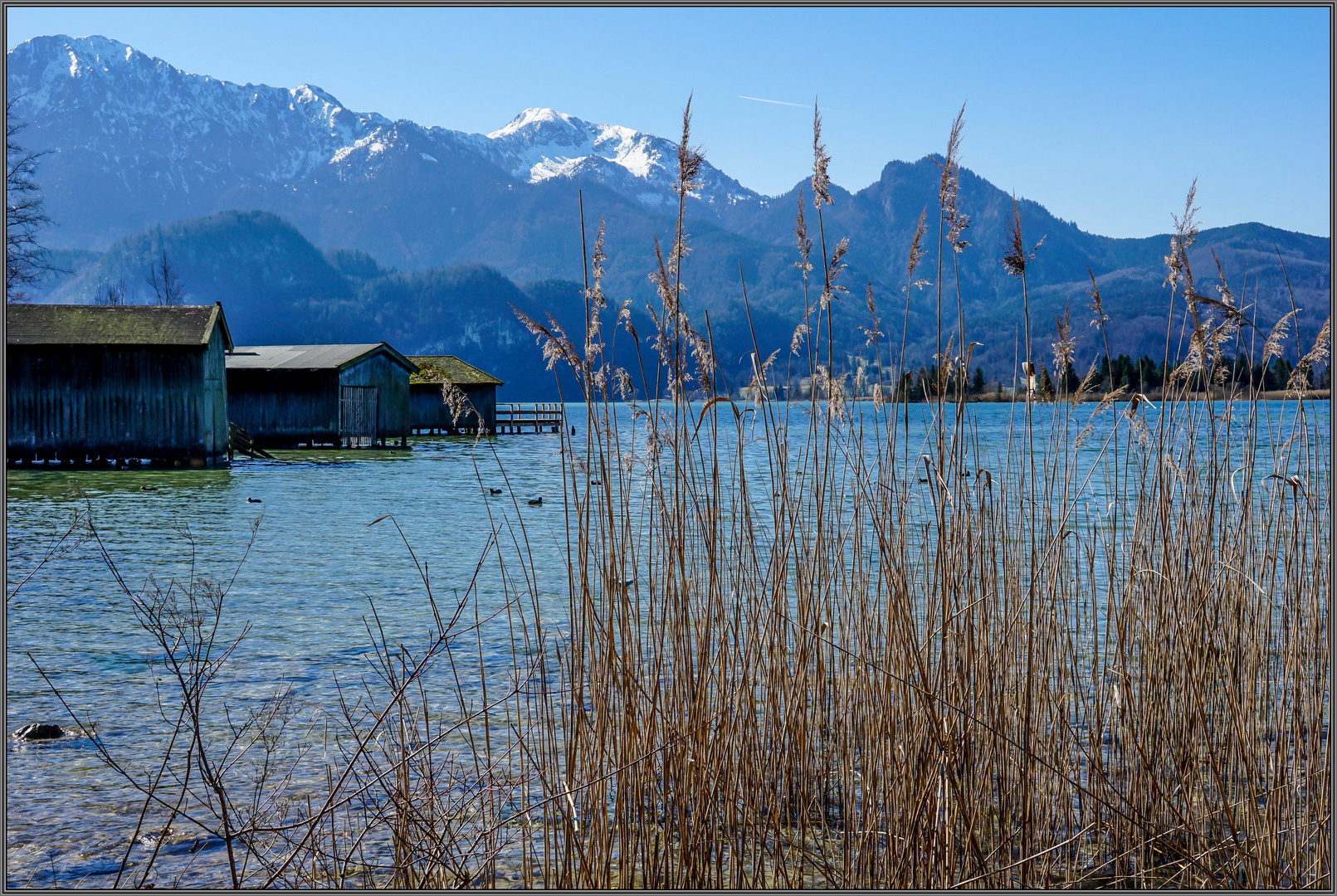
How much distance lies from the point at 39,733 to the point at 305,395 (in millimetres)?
29974

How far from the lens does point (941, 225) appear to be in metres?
2.84

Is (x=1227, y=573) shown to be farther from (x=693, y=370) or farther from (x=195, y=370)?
Answer: (x=195, y=370)

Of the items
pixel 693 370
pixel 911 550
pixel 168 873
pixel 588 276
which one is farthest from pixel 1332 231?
pixel 911 550

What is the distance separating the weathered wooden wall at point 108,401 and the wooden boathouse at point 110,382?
2cm

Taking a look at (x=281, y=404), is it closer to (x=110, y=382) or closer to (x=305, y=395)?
(x=305, y=395)

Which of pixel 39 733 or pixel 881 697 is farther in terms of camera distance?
pixel 39 733

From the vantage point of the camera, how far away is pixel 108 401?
23.6 m

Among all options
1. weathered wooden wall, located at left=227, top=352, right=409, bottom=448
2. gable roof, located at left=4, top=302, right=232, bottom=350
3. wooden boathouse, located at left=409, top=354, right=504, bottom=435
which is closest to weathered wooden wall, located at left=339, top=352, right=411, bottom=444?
weathered wooden wall, located at left=227, top=352, right=409, bottom=448

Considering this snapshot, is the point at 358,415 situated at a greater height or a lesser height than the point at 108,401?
lesser

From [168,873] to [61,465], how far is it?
25841 mm

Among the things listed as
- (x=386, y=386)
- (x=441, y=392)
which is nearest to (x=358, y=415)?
(x=386, y=386)

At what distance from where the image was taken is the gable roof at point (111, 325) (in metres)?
23.0

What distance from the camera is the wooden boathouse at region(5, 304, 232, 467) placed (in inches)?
910

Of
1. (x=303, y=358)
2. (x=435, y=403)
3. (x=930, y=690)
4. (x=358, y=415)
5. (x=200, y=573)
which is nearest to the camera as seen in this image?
(x=930, y=690)
